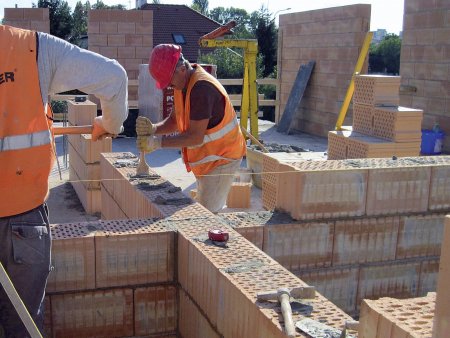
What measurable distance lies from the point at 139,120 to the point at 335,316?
2174mm

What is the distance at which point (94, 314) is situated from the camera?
3184 millimetres

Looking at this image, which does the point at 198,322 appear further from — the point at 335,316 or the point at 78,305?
the point at 335,316

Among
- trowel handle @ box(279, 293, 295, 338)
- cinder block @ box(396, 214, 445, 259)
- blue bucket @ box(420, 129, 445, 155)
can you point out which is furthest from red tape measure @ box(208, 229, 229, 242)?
blue bucket @ box(420, 129, 445, 155)

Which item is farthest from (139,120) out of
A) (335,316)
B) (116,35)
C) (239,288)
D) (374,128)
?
(116,35)

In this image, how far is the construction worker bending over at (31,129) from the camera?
8.16 feet

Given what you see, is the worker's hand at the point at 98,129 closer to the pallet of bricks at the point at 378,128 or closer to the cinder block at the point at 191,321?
the cinder block at the point at 191,321

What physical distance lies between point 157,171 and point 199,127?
6326 mm

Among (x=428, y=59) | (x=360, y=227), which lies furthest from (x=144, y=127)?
(x=428, y=59)

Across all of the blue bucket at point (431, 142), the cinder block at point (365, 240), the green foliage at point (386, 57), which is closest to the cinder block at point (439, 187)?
the cinder block at point (365, 240)

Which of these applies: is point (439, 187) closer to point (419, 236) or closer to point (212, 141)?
point (419, 236)

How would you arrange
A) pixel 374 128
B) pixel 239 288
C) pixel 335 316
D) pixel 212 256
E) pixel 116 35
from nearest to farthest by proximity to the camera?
1. pixel 335 316
2. pixel 239 288
3. pixel 212 256
4. pixel 374 128
5. pixel 116 35

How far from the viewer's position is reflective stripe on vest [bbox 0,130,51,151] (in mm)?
2496

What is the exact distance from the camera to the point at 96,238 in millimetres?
3111

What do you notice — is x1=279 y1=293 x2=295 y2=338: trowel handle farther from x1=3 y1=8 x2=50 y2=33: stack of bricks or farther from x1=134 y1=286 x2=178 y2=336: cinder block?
x1=3 y1=8 x2=50 y2=33: stack of bricks
